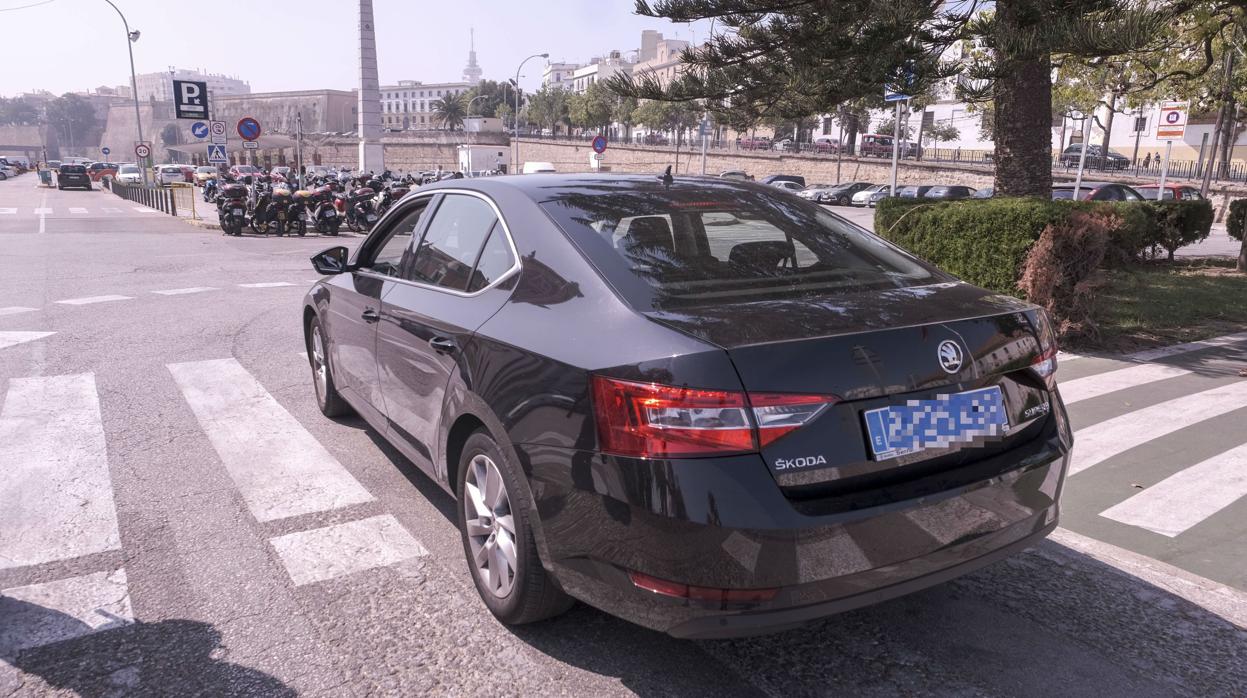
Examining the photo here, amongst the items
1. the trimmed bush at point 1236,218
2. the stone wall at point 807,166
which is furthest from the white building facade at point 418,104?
the trimmed bush at point 1236,218

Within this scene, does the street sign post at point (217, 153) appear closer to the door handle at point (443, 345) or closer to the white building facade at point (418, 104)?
the door handle at point (443, 345)

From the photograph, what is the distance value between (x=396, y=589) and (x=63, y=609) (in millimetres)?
1197

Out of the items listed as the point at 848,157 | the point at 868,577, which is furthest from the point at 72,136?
the point at 868,577

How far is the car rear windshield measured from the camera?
9.29ft

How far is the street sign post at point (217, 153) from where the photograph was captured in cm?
2698

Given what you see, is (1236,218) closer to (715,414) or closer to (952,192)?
(952,192)

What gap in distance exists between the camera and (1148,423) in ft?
18.6

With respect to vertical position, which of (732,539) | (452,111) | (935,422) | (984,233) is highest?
(452,111)

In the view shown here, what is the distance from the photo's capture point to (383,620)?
3.08 meters

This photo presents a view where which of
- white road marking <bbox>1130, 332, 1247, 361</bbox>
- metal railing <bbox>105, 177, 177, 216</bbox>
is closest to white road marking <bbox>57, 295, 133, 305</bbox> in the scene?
white road marking <bbox>1130, 332, 1247, 361</bbox>

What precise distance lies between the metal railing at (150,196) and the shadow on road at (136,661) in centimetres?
2901

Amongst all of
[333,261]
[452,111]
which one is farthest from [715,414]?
[452,111]

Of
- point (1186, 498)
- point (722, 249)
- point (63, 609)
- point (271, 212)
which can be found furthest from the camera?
point (271, 212)

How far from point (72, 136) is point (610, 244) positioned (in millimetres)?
232567
